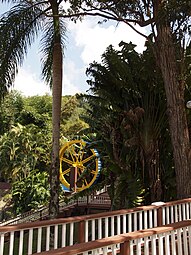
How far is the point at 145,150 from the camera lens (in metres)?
8.14

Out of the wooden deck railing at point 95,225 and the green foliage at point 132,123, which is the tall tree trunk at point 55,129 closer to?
the green foliage at point 132,123

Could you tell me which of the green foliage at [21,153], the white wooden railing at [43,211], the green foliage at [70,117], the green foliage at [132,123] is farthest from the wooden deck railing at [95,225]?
the green foliage at [70,117]

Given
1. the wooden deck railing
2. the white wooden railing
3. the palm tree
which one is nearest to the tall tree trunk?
the palm tree

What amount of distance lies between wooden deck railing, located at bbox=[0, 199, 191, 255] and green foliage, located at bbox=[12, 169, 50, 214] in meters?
13.6

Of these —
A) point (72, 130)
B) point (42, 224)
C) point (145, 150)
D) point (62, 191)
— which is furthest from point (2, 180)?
point (42, 224)

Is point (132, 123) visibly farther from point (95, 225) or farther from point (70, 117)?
point (70, 117)

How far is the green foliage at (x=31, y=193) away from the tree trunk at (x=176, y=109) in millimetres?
13184

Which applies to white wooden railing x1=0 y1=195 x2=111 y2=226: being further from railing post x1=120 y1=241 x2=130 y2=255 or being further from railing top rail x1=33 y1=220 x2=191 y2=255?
railing post x1=120 y1=241 x2=130 y2=255

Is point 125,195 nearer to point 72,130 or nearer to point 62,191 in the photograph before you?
point 62,191

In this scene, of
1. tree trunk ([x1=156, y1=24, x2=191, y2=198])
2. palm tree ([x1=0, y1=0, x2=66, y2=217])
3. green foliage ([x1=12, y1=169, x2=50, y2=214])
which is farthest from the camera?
green foliage ([x1=12, y1=169, x2=50, y2=214])

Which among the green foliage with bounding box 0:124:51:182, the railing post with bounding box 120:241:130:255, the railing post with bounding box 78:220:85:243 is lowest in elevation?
the railing post with bounding box 78:220:85:243

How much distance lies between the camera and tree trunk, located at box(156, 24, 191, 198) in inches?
255

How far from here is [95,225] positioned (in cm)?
466

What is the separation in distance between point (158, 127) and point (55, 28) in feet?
12.4
